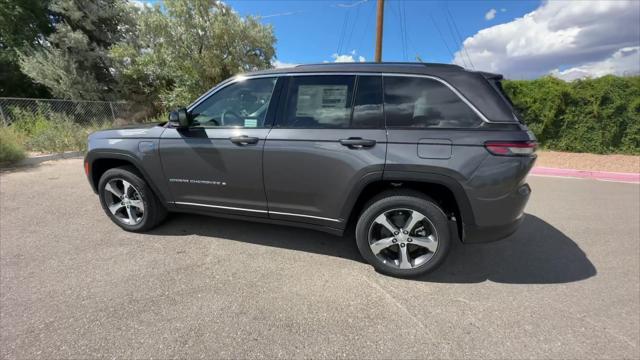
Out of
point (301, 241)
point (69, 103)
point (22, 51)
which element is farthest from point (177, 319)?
point (22, 51)

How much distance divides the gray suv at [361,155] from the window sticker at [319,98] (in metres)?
0.01

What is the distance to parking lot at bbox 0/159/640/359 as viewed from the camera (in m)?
1.88

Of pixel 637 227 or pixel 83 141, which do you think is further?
pixel 83 141

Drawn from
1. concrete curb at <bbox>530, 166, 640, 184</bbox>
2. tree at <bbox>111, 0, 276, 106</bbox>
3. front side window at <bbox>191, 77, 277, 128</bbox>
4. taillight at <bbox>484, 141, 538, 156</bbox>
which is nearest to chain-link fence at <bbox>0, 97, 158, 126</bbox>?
tree at <bbox>111, 0, 276, 106</bbox>

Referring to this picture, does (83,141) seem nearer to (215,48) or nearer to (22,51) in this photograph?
(215,48)

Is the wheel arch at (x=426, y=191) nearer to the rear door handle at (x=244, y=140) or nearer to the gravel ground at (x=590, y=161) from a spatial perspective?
the rear door handle at (x=244, y=140)

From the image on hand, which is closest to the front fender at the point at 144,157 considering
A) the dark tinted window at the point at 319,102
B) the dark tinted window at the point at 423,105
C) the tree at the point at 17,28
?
the dark tinted window at the point at 319,102

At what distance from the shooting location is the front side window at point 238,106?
2840 mm

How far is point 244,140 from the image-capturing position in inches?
107

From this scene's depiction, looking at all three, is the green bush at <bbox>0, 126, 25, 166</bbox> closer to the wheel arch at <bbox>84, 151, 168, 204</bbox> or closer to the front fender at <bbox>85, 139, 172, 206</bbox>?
the wheel arch at <bbox>84, 151, 168, 204</bbox>

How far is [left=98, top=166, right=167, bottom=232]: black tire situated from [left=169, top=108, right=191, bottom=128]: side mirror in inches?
35.3

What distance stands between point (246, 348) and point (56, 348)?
120cm

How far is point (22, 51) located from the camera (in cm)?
1356

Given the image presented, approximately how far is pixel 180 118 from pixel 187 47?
40.3ft
